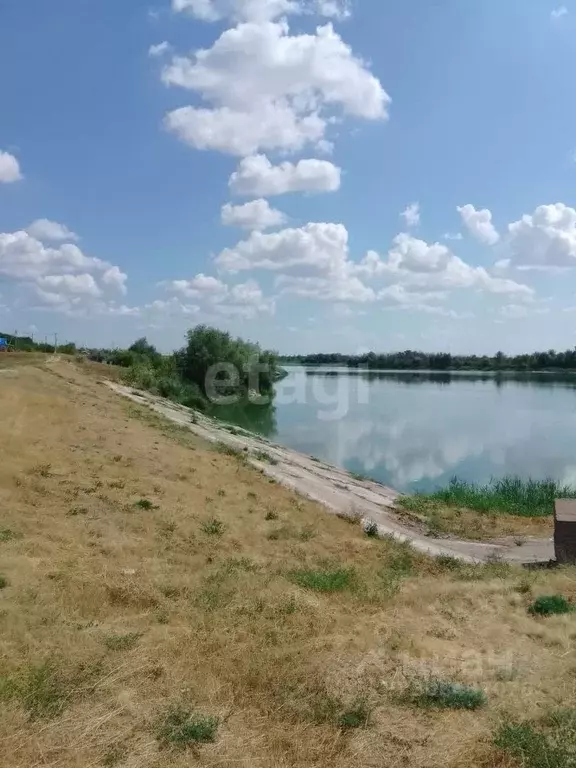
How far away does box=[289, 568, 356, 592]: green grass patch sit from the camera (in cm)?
893

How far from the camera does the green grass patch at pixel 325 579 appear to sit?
893 centimetres

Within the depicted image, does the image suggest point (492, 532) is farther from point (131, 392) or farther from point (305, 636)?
point (131, 392)

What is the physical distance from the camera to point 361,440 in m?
42.5

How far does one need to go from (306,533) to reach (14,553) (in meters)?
6.23

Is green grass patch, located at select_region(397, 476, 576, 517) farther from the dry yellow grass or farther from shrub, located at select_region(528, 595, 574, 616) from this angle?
shrub, located at select_region(528, 595, 574, 616)

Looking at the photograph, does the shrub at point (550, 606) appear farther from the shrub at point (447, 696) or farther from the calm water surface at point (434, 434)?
the calm water surface at point (434, 434)

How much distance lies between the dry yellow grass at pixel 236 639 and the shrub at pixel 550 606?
185 mm

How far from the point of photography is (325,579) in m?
9.33

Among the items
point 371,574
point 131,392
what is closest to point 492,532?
point 371,574

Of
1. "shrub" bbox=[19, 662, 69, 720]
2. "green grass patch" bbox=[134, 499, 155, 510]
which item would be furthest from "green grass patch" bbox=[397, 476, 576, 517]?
"shrub" bbox=[19, 662, 69, 720]

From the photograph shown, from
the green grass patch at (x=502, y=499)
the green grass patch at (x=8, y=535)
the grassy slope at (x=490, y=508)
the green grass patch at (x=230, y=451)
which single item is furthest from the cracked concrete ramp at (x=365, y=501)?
the green grass patch at (x=8, y=535)

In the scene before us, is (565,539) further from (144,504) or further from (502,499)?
(502,499)

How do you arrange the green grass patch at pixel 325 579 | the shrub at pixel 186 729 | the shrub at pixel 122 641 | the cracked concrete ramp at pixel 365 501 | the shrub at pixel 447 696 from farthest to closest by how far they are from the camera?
the cracked concrete ramp at pixel 365 501 < the green grass patch at pixel 325 579 < the shrub at pixel 122 641 < the shrub at pixel 447 696 < the shrub at pixel 186 729

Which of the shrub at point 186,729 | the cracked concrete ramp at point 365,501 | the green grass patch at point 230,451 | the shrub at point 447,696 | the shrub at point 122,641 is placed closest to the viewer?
the shrub at point 186,729
